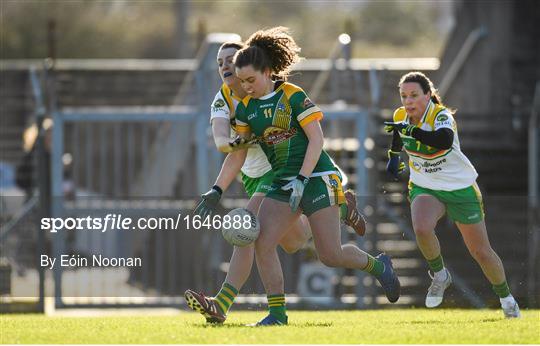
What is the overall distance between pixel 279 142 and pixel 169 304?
17.6 ft

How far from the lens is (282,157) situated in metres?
10.1

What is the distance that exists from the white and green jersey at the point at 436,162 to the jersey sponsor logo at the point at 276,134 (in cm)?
128

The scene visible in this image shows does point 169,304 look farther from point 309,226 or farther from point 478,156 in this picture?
point 478,156

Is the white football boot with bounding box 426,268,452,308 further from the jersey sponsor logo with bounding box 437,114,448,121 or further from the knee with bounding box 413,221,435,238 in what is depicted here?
the jersey sponsor logo with bounding box 437,114,448,121

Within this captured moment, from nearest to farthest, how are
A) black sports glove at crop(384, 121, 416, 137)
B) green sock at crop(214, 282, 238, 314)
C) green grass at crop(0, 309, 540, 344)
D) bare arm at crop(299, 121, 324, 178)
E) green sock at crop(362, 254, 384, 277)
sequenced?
green grass at crop(0, 309, 540, 344), bare arm at crop(299, 121, 324, 178), green sock at crop(214, 282, 238, 314), green sock at crop(362, 254, 384, 277), black sports glove at crop(384, 121, 416, 137)

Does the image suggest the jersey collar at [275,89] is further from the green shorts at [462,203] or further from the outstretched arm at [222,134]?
the green shorts at [462,203]

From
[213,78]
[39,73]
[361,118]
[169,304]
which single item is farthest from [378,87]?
[39,73]

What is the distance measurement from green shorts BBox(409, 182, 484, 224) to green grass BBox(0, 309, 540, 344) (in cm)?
78

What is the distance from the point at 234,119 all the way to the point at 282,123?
0.39m

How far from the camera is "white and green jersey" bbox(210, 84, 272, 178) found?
10227 mm

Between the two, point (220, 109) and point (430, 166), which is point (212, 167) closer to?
point (430, 166)

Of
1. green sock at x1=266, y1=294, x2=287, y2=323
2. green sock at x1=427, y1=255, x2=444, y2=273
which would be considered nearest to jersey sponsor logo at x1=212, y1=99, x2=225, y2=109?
green sock at x1=266, y1=294, x2=287, y2=323

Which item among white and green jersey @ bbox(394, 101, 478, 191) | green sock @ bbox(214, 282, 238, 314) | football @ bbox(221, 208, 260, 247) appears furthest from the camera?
white and green jersey @ bbox(394, 101, 478, 191)

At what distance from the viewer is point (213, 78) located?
55.8 ft
